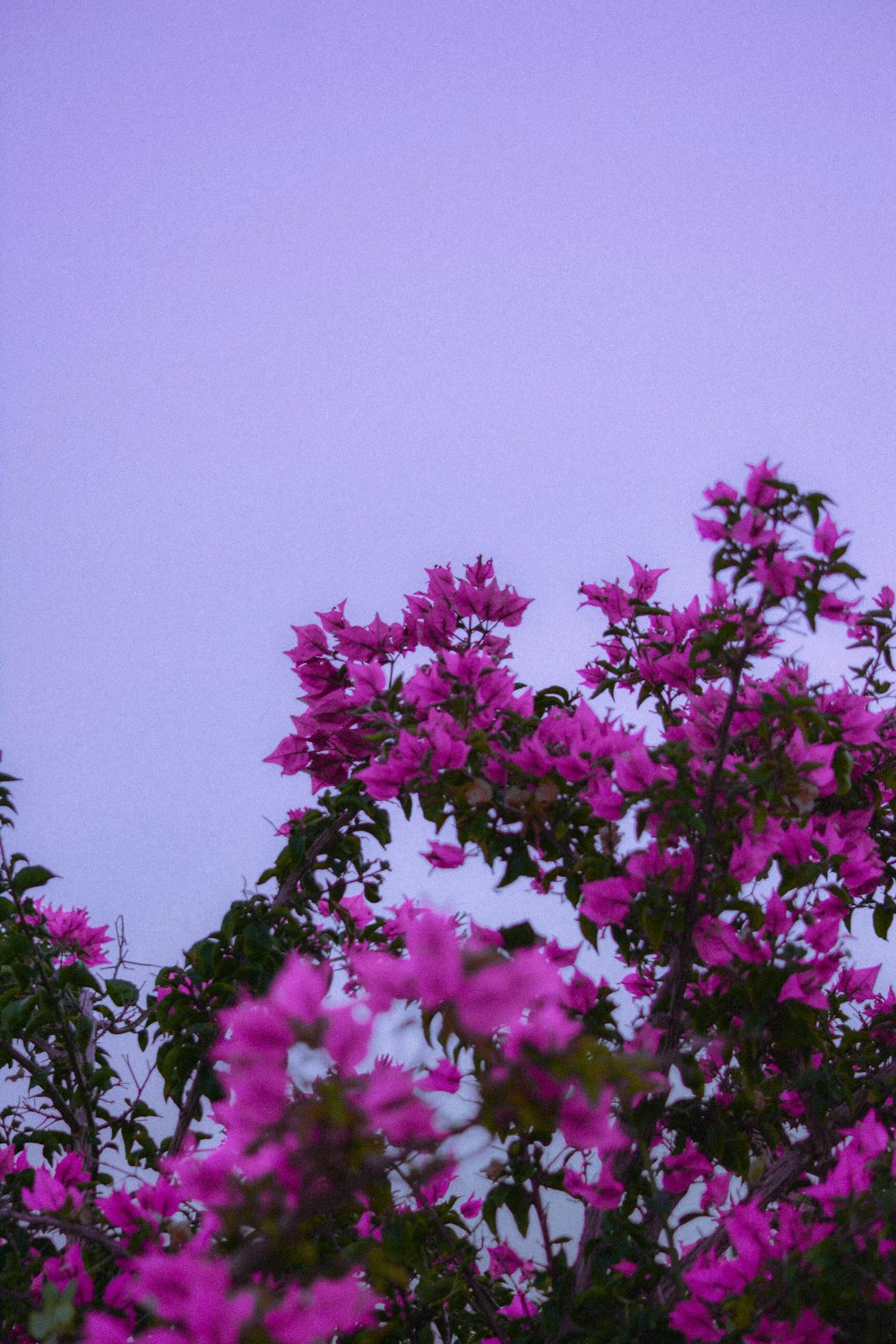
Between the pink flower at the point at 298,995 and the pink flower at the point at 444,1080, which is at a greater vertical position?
the pink flower at the point at 444,1080

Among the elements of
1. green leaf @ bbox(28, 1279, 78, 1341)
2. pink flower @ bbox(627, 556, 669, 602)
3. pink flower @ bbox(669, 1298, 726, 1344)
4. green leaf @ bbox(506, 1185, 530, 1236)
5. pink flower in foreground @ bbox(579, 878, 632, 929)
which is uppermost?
pink flower @ bbox(627, 556, 669, 602)

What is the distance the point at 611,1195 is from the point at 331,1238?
→ 50 centimetres

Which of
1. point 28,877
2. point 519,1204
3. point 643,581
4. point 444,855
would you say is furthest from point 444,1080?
point 643,581

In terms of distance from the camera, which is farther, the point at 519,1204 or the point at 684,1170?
the point at 684,1170

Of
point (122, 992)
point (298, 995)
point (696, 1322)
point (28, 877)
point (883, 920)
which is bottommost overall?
point (696, 1322)

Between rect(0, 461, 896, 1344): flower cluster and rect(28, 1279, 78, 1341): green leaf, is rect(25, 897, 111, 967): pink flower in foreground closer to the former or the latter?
rect(0, 461, 896, 1344): flower cluster

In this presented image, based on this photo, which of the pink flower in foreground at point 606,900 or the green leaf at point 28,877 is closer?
the pink flower in foreground at point 606,900

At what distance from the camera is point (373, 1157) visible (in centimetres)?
78

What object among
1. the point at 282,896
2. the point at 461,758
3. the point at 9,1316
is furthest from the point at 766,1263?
the point at 282,896

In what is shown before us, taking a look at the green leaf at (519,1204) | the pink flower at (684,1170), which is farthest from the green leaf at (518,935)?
the pink flower at (684,1170)

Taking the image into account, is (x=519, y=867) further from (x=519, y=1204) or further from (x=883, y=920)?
(x=883, y=920)

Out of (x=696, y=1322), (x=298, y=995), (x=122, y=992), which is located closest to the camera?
(x=298, y=995)

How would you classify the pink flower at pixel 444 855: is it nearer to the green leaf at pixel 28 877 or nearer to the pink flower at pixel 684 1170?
the pink flower at pixel 684 1170

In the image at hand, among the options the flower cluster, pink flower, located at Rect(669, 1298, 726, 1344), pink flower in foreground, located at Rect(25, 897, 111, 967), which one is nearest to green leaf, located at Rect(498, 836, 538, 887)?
the flower cluster
